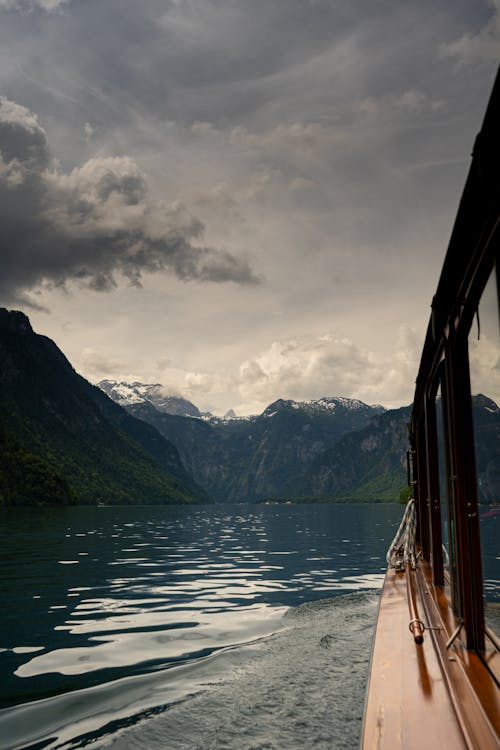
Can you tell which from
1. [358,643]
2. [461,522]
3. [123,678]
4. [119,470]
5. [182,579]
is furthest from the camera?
[119,470]

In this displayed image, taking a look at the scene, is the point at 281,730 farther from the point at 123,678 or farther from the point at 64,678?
the point at 64,678

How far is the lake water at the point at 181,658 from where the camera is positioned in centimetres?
527

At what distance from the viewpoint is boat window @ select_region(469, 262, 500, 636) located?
3.78 m

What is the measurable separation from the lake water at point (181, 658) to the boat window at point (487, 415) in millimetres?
1910

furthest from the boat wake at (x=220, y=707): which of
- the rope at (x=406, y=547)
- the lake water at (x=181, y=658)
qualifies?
the rope at (x=406, y=547)

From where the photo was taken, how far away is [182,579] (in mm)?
16422

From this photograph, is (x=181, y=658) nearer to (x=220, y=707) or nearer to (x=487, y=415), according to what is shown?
(x=220, y=707)

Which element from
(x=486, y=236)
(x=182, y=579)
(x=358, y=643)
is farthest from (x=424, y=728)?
(x=182, y=579)

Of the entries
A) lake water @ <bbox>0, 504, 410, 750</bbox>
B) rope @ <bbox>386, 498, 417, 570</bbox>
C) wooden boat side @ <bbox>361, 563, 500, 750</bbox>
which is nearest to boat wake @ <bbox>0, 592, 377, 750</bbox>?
lake water @ <bbox>0, 504, 410, 750</bbox>

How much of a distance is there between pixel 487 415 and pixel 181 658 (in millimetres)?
5840

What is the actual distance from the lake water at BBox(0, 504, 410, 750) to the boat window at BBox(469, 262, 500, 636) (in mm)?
1910

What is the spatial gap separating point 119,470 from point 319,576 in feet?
577

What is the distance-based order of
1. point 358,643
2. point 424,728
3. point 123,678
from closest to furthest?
point 424,728 → point 123,678 → point 358,643

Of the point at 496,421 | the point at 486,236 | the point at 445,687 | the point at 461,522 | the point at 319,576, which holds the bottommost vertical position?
the point at 319,576
